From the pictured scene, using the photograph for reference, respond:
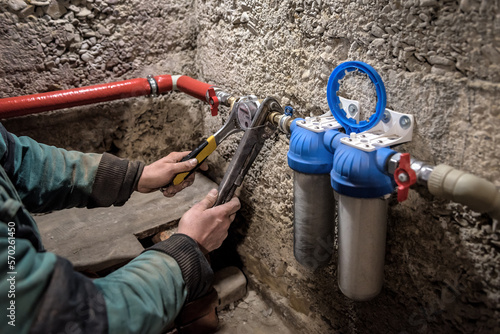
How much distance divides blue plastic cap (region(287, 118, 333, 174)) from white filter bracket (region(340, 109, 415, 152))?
0.26ft

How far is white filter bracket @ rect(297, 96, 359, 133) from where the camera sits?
0.78 m

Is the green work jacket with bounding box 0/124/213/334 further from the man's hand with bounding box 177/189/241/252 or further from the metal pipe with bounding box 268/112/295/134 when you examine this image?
the metal pipe with bounding box 268/112/295/134

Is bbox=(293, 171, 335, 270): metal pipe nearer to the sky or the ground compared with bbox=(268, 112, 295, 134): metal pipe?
nearer to the ground

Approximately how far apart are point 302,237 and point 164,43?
0.95m

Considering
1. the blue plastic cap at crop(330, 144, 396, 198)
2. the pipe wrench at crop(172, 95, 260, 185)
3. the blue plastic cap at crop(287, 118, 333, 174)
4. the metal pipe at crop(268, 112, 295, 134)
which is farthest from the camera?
the pipe wrench at crop(172, 95, 260, 185)

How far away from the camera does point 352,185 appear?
25.6 inches

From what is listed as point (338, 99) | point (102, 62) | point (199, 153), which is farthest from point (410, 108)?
point (102, 62)

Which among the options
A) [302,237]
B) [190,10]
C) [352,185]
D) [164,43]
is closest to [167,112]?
[164,43]

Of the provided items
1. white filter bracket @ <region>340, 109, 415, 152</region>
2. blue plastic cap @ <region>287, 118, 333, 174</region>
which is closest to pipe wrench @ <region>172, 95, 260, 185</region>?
blue plastic cap @ <region>287, 118, 333, 174</region>

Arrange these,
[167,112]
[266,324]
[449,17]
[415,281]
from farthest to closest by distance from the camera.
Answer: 1. [167,112]
2. [266,324]
3. [415,281]
4. [449,17]

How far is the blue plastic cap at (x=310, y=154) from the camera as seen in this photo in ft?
2.50

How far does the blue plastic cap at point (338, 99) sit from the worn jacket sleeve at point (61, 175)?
549 millimetres

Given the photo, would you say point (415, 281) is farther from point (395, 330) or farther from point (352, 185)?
point (352, 185)

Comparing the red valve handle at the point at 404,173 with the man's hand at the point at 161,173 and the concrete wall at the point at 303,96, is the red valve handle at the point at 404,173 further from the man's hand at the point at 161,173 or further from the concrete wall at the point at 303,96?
the man's hand at the point at 161,173
